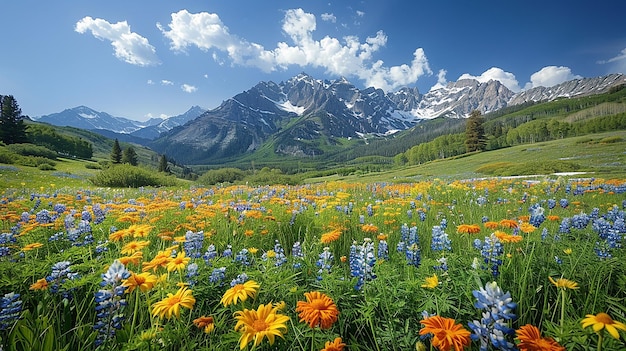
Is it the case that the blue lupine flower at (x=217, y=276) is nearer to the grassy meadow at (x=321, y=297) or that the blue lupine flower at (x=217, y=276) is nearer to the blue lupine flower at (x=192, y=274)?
the grassy meadow at (x=321, y=297)

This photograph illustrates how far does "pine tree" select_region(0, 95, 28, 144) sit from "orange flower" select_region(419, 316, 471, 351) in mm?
84885

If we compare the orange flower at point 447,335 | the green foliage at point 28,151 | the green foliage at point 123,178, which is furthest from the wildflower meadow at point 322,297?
the green foliage at point 28,151

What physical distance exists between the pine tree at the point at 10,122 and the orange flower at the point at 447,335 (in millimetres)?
84885

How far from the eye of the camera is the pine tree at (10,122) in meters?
56.8

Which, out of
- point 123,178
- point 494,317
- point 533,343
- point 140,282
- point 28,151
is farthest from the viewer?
point 28,151

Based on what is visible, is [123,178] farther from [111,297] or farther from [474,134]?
[474,134]

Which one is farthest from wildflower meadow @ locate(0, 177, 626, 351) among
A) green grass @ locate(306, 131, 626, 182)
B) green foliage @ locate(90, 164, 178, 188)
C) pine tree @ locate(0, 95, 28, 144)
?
pine tree @ locate(0, 95, 28, 144)

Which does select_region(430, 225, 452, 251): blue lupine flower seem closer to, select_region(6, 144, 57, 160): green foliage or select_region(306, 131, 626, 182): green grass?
select_region(306, 131, 626, 182): green grass

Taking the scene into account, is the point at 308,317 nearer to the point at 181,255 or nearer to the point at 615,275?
the point at 181,255

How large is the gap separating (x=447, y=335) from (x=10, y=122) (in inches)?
3452

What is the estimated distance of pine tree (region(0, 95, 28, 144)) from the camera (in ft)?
186

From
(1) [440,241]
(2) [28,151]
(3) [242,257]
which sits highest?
(2) [28,151]

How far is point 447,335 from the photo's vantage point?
1146 millimetres

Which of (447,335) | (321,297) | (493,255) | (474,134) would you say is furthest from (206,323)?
(474,134)
